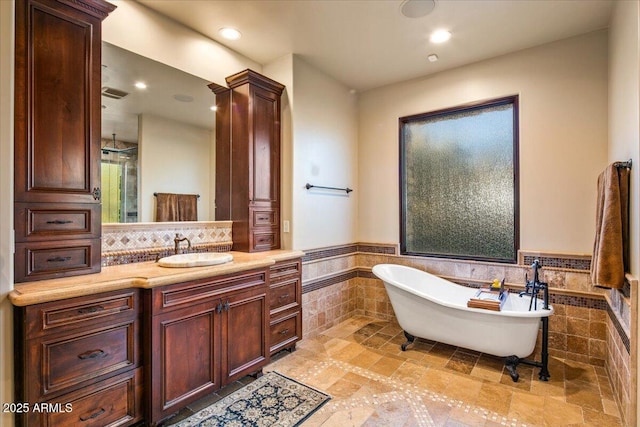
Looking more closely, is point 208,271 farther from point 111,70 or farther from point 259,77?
point 259,77

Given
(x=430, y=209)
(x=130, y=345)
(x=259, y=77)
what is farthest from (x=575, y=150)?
(x=130, y=345)

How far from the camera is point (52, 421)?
4.99ft

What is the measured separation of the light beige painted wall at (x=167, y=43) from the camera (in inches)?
88.8

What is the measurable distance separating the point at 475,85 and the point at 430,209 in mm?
1352

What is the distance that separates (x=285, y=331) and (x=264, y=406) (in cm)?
79

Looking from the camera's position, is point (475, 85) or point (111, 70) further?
point (475, 85)

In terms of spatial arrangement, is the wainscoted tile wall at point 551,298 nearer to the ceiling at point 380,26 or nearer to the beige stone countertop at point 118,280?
the beige stone countertop at point 118,280

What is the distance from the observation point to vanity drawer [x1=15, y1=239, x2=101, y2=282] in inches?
66.8

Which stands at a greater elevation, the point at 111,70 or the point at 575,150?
the point at 111,70

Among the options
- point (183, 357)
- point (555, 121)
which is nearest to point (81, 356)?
point (183, 357)

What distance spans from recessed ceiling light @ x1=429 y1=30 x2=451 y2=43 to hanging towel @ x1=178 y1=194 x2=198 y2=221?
8.14ft

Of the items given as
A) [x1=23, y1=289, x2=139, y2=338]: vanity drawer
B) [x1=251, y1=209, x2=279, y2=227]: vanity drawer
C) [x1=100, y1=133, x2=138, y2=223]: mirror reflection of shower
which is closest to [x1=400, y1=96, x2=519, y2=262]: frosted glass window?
[x1=251, y1=209, x2=279, y2=227]: vanity drawer

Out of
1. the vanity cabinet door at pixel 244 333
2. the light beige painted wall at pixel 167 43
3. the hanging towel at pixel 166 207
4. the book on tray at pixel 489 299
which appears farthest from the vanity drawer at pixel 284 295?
the light beige painted wall at pixel 167 43

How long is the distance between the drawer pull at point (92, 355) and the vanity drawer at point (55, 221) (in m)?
0.66
